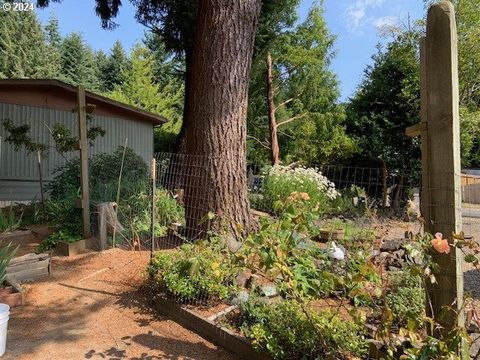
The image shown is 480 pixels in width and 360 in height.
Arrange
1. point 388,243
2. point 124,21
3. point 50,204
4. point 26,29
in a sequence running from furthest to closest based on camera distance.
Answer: point 26,29, point 124,21, point 50,204, point 388,243

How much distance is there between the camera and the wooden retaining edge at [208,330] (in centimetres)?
248

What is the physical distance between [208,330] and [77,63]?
29.4 m

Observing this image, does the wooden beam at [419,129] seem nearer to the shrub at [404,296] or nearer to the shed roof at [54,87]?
the shrub at [404,296]

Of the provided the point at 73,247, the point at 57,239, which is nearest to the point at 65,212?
the point at 57,239

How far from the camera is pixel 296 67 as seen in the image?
627 inches

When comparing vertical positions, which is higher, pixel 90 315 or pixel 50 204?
pixel 50 204

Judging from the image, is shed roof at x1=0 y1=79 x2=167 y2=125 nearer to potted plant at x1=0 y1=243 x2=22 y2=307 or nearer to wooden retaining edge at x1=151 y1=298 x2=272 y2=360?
potted plant at x1=0 y1=243 x2=22 y2=307

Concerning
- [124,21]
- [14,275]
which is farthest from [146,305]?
[124,21]

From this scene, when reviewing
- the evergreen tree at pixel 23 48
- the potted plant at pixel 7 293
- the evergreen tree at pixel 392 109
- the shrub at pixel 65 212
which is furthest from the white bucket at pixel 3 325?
the evergreen tree at pixel 23 48

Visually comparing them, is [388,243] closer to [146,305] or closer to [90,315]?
[146,305]

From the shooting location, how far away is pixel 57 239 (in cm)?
493

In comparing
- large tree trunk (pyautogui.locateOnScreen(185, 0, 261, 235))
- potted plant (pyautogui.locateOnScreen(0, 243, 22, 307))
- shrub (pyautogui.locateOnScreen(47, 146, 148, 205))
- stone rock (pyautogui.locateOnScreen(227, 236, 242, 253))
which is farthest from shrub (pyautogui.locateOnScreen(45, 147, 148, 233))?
stone rock (pyautogui.locateOnScreen(227, 236, 242, 253))

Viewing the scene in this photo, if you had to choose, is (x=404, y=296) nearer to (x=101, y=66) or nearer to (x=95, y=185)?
(x=95, y=185)

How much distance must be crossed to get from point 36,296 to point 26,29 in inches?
1157
